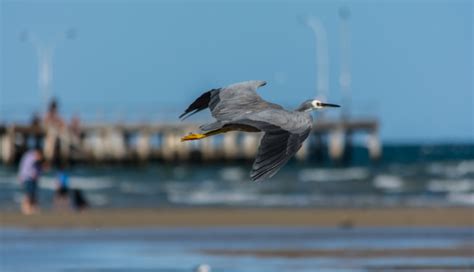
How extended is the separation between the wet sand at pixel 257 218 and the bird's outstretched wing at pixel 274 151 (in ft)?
48.5

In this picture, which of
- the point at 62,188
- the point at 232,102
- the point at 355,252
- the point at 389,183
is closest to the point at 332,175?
the point at 389,183

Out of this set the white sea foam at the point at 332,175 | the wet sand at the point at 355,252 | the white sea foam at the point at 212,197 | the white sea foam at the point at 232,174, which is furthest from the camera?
the white sea foam at the point at 232,174

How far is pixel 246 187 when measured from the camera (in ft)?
155

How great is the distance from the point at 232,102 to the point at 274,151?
162 centimetres

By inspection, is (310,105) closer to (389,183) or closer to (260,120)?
(260,120)

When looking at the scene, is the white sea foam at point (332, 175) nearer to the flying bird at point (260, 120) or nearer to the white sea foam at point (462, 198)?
the white sea foam at point (462, 198)

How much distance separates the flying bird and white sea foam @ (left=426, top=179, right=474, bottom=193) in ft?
101

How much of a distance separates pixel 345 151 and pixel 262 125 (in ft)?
203

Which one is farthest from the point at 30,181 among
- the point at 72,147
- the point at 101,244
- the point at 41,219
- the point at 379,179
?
the point at 72,147

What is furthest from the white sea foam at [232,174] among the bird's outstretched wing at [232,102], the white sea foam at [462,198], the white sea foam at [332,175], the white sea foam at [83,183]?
the bird's outstretched wing at [232,102]

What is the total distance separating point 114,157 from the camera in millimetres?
73188

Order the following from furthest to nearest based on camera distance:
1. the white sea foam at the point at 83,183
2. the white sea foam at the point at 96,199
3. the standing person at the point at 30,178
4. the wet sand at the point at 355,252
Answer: the white sea foam at the point at 83,183, the white sea foam at the point at 96,199, the standing person at the point at 30,178, the wet sand at the point at 355,252

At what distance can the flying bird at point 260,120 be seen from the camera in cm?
1085

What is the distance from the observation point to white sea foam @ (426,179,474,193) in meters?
44.8
